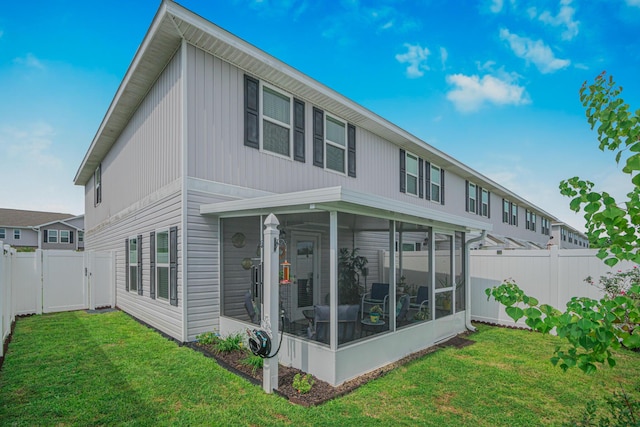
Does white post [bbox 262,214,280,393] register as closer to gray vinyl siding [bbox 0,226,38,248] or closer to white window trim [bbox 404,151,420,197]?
white window trim [bbox 404,151,420,197]

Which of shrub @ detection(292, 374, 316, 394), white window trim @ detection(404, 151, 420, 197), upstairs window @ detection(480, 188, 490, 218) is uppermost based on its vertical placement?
white window trim @ detection(404, 151, 420, 197)

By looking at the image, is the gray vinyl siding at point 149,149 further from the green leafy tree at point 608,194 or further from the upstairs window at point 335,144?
the green leafy tree at point 608,194

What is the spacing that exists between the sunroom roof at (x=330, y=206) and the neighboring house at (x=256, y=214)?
0.03m

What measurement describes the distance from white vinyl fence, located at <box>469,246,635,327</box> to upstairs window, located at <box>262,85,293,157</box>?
5.82 metres

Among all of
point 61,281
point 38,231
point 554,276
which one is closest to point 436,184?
point 554,276

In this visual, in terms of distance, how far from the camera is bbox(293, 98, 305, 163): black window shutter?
316 inches

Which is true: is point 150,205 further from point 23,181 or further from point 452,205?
point 452,205

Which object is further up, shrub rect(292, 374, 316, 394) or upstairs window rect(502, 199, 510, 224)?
upstairs window rect(502, 199, 510, 224)

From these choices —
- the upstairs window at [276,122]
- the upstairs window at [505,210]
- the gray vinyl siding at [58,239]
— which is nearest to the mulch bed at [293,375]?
the upstairs window at [276,122]

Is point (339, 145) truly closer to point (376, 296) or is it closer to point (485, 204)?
point (376, 296)

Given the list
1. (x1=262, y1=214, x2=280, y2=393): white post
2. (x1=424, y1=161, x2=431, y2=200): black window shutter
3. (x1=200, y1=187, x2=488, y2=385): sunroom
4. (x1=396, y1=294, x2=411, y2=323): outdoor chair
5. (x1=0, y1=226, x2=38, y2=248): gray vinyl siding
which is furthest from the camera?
(x1=0, y1=226, x2=38, y2=248): gray vinyl siding

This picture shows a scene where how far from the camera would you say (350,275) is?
7.24 m

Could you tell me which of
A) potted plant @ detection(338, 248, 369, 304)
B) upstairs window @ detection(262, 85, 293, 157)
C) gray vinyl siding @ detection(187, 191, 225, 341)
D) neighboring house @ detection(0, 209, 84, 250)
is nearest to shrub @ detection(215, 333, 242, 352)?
gray vinyl siding @ detection(187, 191, 225, 341)

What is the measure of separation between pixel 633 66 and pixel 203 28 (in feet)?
20.4
